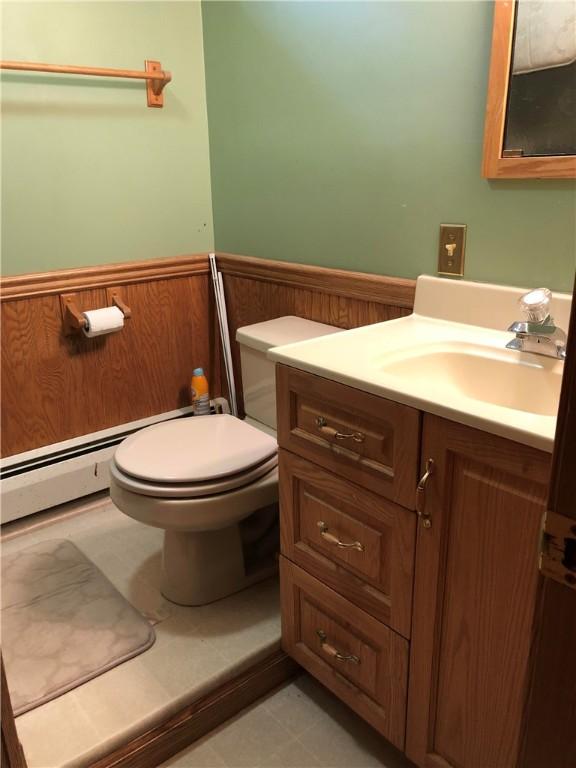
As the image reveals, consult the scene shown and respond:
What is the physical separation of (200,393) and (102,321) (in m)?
0.45

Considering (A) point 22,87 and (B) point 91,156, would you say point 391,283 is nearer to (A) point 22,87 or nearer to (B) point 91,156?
(B) point 91,156

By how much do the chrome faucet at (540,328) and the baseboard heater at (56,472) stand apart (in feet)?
4.76

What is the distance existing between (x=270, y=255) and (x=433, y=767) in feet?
4.81

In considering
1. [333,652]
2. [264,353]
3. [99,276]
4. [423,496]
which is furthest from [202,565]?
[99,276]

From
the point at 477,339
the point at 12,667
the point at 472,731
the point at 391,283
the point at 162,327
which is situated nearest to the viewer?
the point at 472,731

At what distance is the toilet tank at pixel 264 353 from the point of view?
5.72 ft

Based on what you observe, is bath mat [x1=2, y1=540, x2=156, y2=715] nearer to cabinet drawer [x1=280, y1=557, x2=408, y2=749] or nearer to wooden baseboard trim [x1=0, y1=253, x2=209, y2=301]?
cabinet drawer [x1=280, y1=557, x2=408, y2=749]

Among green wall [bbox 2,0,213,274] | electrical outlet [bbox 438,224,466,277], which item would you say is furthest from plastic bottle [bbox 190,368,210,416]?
electrical outlet [bbox 438,224,466,277]

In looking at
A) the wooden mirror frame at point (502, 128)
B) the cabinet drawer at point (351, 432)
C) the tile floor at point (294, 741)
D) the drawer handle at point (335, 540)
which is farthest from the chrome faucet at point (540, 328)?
the tile floor at point (294, 741)

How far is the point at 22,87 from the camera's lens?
177 cm

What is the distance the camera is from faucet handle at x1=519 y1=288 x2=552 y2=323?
116 cm

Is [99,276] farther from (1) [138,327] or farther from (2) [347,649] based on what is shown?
(2) [347,649]

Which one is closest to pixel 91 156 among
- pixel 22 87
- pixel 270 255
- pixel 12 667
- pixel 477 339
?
pixel 22 87

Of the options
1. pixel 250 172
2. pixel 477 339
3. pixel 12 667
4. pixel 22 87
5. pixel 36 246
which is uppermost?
pixel 22 87
